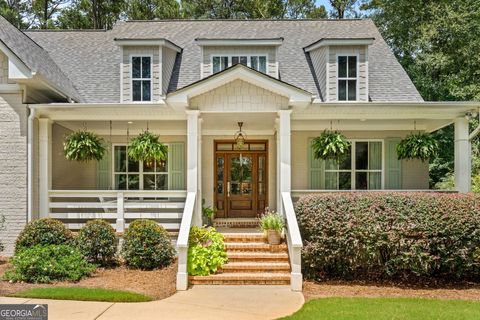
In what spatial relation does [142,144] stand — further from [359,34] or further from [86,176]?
[359,34]

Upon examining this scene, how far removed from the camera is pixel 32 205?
9.57m

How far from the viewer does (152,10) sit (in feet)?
84.7

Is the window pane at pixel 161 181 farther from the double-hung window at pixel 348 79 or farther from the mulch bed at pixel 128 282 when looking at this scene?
the double-hung window at pixel 348 79

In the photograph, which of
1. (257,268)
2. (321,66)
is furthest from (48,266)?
(321,66)

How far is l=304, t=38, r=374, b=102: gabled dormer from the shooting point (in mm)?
11961

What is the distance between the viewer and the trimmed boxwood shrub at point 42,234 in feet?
28.7

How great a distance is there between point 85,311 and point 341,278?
15.5ft

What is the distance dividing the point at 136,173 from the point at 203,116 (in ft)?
11.6

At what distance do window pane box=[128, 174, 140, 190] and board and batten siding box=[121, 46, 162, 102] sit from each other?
227cm

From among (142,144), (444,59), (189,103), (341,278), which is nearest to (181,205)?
(142,144)

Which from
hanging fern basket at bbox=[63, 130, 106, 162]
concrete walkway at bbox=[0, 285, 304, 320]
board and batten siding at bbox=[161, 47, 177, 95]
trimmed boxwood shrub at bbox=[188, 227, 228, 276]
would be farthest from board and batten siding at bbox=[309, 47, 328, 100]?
concrete walkway at bbox=[0, 285, 304, 320]

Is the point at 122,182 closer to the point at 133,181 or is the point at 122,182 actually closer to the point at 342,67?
the point at 133,181

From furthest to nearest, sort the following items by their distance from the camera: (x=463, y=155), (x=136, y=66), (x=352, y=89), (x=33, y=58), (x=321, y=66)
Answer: (x=321, y=66), (x=136, y=66), (x=352, y=89), (x=33, y=58), (x=463, y=155)

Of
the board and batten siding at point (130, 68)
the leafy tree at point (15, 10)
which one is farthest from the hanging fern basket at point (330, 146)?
the leafy tree at point (15, 10)
